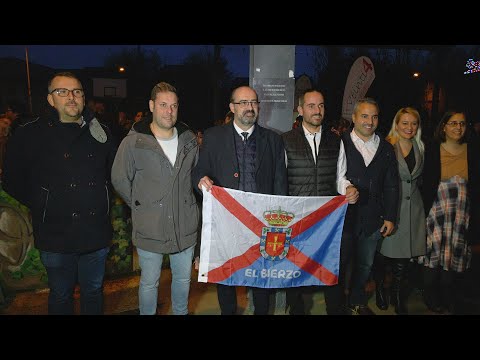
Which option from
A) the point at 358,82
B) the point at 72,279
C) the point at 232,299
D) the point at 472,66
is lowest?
the point at 232,299

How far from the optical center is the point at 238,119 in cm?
368

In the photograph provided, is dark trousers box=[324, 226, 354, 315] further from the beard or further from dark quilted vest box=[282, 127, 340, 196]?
the beard

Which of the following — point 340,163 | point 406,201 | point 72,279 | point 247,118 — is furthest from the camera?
point 406,201

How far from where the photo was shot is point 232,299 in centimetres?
388

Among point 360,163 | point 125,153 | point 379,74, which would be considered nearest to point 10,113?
point 125,153

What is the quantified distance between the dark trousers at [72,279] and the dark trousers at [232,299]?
1.05 meters

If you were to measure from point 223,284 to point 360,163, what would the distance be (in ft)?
5.56

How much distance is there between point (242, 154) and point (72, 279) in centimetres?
174

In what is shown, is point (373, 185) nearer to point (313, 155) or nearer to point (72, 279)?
point (313, 155)

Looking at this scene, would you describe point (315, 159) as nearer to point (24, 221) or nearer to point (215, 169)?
point (215, 169)

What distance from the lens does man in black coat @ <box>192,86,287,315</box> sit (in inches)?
143

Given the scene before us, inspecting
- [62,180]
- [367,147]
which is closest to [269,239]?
[367,147]

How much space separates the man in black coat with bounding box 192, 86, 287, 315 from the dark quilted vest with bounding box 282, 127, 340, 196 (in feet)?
0.44

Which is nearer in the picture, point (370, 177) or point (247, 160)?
point (247, 160)
